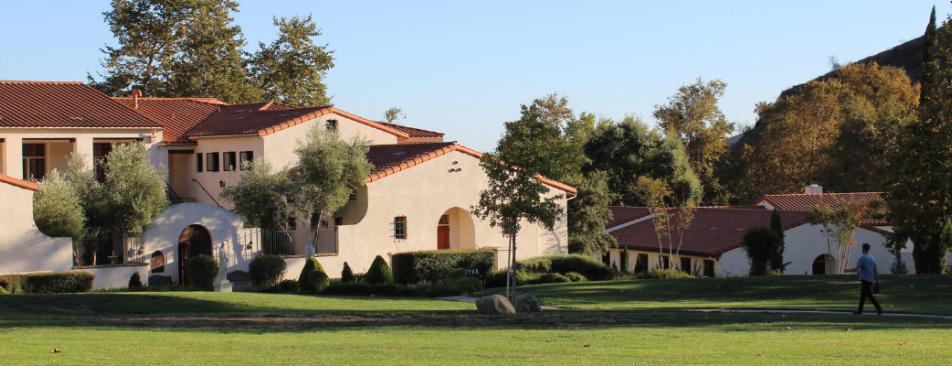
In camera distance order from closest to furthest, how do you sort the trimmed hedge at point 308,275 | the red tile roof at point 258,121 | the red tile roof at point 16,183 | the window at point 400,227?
the red tile roof at point 16,183 → the trimmed hedge at point 308,275 → the window at point 400,227 → the red tile roof at point 258,121

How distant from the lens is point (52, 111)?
36.4 meters

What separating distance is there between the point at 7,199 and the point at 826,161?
56405mm

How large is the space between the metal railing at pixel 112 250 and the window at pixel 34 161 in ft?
25.8

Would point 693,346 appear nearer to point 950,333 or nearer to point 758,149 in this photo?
point 950,333

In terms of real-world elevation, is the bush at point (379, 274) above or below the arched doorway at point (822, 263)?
above

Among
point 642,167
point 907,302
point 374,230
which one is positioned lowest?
point 907,302

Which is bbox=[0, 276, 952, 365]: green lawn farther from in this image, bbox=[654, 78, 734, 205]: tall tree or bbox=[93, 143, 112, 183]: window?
bbox=[654, 78, 734, 205]: tall tree

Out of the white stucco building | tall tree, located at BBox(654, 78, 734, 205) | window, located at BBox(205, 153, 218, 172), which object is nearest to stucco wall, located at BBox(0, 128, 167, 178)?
the white stucco building

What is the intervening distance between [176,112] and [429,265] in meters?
18.7

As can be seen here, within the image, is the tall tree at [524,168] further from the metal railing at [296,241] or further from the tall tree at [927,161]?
the metal railing at [296,241]

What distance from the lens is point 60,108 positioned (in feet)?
122

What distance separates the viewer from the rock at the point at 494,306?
60.6 feet

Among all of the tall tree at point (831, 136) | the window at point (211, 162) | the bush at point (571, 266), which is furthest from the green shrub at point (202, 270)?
the tall tree at point (831, 136)

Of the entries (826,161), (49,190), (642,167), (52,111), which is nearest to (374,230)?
(49,190)
